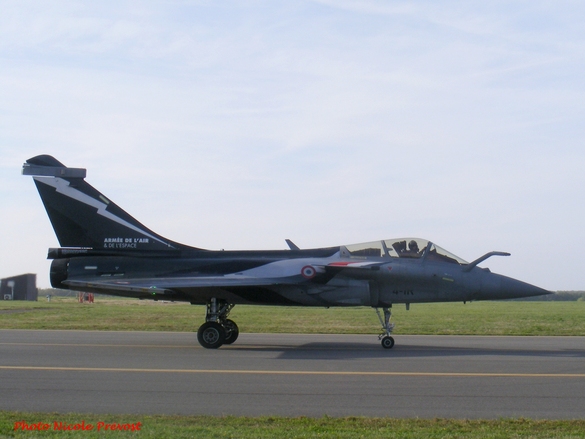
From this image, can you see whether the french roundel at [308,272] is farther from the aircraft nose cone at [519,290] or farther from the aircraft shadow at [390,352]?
the aircraft nose cone at [519,290]

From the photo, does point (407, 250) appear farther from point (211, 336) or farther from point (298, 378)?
point (298, 378)

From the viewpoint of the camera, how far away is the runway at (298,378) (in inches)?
330

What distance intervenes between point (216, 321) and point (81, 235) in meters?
4.39

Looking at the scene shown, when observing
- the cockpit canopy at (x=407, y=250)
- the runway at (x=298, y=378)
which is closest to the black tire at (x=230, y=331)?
the runway at (x=298, y=378)

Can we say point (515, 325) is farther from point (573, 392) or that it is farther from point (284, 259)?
point (573, 392)

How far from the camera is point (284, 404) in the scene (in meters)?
8.59

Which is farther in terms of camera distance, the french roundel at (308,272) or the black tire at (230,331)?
the black tire at (230,331)

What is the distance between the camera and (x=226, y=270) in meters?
16.7

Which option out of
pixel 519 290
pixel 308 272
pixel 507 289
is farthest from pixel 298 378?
pixel 519 290

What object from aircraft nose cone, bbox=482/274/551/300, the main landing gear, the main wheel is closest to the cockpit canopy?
aircraft nose cone, bbox=482/274/551/300

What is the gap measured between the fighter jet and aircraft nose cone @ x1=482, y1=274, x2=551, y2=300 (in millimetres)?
23

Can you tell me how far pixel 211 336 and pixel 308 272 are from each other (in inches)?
106

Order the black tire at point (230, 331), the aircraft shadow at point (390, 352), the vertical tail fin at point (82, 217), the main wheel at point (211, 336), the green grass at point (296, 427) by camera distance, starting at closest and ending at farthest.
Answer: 1. the green grass at point (296, 427)
2. the aircraft shadow at point (390, 352)
3. the main wheel at point (211, 336)
4. the black tire at point (230, 331)
5. the vertical tail fin at point (82, 217)

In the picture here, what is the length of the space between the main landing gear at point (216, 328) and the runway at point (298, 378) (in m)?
0.25
